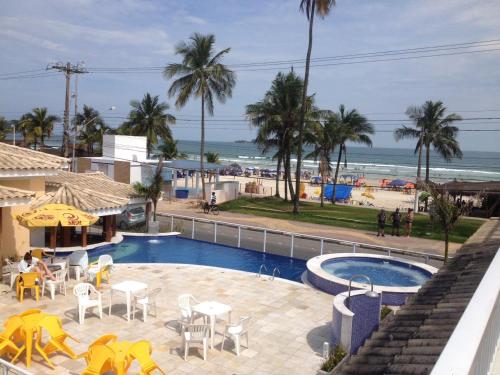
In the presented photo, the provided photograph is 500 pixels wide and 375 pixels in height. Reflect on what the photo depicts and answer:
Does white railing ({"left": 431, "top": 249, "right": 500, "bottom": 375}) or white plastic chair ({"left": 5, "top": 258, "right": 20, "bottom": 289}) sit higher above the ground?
white railing ({"left": 431, "top": 249, "right": 500, "bottom": 375})

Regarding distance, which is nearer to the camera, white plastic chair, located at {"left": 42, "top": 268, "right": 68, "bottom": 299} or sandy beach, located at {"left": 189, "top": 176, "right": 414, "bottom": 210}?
white plastic chair, located at {"left": 42, "top": 268, "right": 68, "bottom": 299}

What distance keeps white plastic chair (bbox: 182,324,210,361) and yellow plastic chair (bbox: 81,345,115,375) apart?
5.77 feet

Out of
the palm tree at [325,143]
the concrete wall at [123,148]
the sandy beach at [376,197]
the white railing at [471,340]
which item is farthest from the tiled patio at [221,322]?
the sandy beach at [376,197]

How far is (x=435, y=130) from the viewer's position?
43.4 m

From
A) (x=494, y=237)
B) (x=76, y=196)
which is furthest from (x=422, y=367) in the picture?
(x=76, y=196)

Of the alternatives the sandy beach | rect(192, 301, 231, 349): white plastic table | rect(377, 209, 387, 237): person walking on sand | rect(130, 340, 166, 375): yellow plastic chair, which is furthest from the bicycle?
rect(130, 340, 166, 375): yellow plastic chair

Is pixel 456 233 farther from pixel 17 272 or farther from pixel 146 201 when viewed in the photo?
pixel 17 272

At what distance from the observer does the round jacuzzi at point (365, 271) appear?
48.8ft

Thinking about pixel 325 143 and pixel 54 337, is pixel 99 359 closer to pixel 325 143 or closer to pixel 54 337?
pixel 54 337

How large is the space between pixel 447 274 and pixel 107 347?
594 centimetres

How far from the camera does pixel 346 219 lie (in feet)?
101

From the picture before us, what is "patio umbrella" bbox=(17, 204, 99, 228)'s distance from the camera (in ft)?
46.9

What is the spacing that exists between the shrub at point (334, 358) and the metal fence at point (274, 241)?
9231 mm

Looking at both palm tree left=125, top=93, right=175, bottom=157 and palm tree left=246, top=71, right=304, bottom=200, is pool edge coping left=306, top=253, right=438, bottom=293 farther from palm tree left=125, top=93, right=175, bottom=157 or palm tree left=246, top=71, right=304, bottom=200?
palm tree left=125, top=93, right=175, bottom=157
